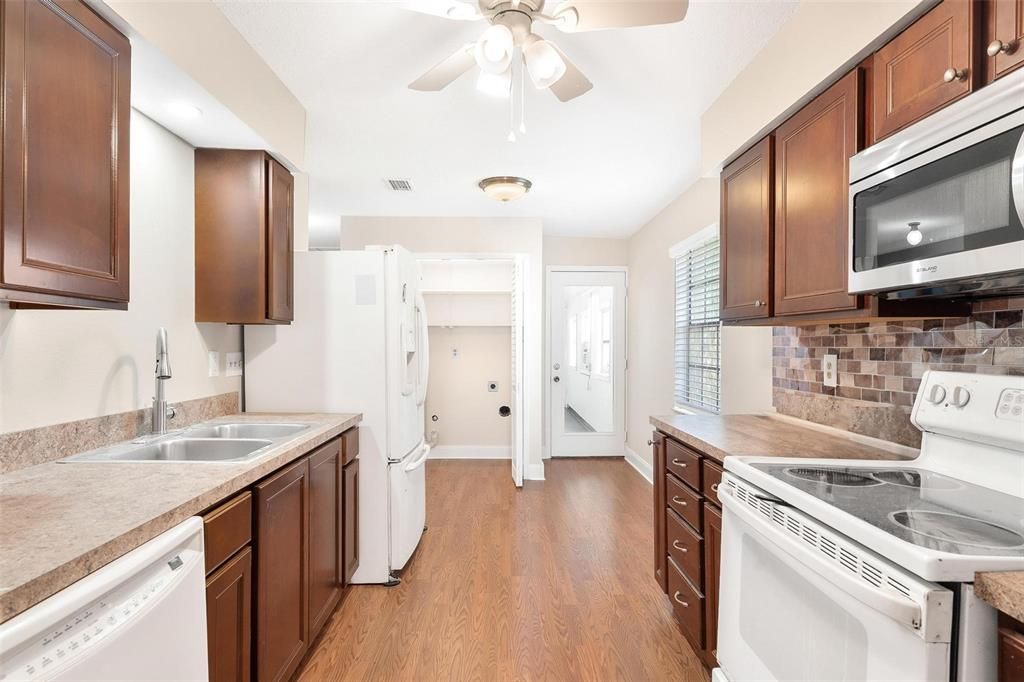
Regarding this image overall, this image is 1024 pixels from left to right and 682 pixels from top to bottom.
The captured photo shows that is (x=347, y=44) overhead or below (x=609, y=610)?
overhead

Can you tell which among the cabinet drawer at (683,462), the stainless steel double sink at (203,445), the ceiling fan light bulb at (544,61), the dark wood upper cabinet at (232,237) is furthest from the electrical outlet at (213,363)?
the cabinet drawer at (683,462)

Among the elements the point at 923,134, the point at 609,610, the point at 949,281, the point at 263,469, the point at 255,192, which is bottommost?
the point at 609,610

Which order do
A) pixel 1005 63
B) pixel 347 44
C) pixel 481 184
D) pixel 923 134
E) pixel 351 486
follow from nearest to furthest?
pixel 1005 63 → pixel 923 134 → pixel 347 44 → pixel 351 486 → pixel 481 184

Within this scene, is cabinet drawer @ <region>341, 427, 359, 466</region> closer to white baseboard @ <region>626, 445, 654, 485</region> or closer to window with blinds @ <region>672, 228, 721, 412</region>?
window with blinds @ <region>672, 228, 721, 412</region>

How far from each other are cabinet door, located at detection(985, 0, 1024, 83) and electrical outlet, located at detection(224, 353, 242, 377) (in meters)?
2.97

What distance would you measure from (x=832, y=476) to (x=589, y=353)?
161 inches

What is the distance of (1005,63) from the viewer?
1.05m

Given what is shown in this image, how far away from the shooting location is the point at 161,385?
1.83m

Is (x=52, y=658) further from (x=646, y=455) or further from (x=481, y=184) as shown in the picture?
(x=646, y=455)

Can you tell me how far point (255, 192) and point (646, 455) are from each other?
3903 mm

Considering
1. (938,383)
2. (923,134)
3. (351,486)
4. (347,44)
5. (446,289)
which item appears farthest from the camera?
(446,289)

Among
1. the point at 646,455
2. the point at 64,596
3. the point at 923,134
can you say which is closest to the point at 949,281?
the point at 923,134

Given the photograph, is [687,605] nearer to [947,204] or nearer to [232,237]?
[947,204]

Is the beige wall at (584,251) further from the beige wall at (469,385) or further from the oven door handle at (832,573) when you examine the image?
the oven door handle at (832,573)
